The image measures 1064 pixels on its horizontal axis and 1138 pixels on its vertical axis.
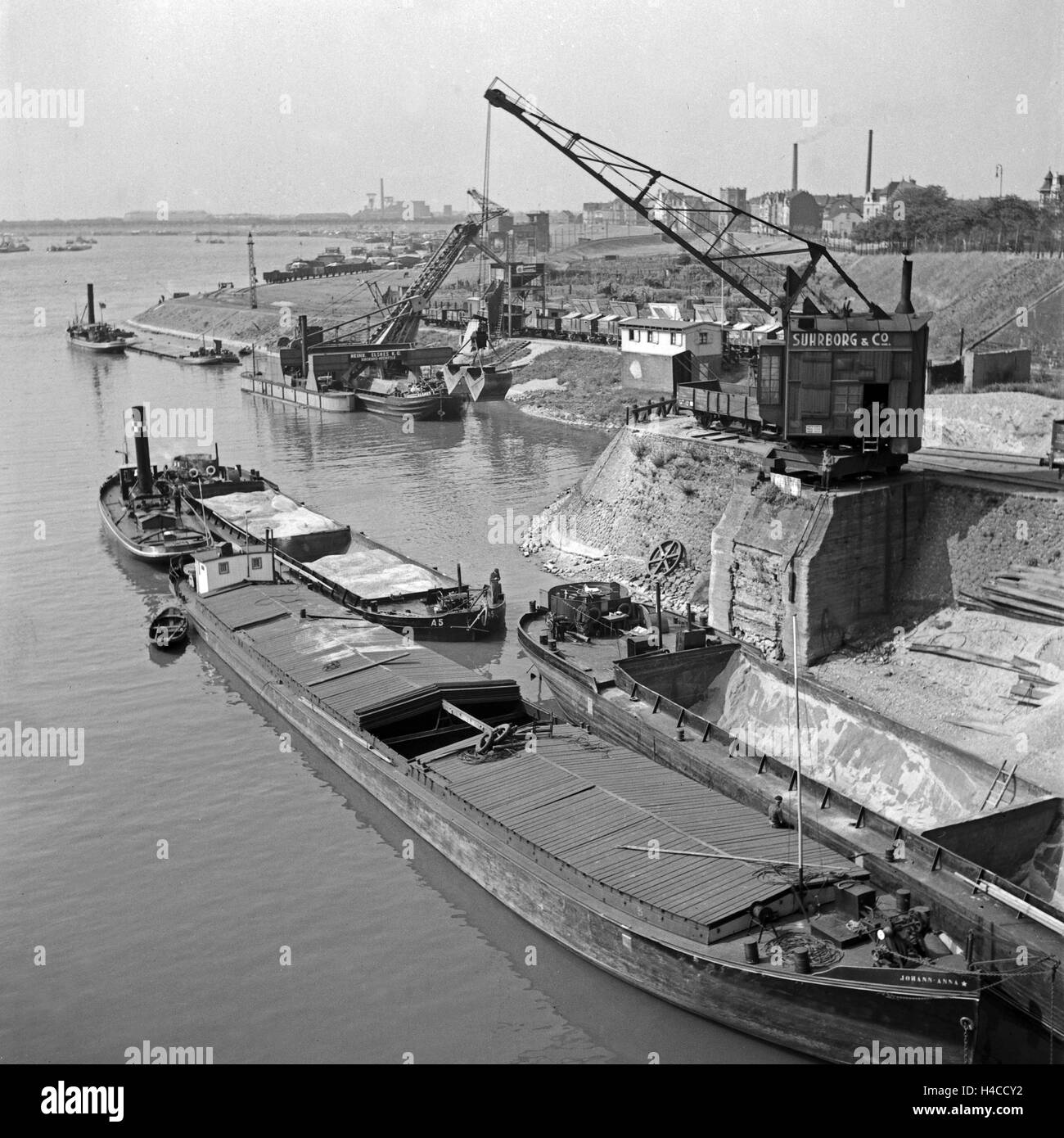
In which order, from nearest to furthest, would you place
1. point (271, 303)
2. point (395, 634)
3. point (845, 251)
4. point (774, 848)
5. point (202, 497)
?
point (774, 848)
point (395, 634)
point (202, 497)
point (845, 251)
point (271, 303)

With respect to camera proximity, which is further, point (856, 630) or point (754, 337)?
point (754, 337)

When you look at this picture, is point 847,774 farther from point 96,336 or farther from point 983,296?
point 96,336

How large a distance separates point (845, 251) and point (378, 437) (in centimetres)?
4429

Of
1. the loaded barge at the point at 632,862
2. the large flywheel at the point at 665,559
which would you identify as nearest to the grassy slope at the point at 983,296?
the large flywheel at the point at 665,559

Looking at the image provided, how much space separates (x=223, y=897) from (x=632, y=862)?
7643mm

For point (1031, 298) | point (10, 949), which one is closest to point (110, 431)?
point (1031, 298)

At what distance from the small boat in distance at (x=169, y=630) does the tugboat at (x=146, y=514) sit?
4113 millimetres

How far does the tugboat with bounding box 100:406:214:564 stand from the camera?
147 ft

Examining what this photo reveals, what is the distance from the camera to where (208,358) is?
4080 inches

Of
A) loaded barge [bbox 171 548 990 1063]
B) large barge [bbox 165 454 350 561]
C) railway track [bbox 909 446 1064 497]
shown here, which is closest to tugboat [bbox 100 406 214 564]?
large barge [bbox 165 454 350 561]

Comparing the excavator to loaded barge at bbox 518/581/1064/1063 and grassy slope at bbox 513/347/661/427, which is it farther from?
loaded barge at bbox 518/581/1064/1063

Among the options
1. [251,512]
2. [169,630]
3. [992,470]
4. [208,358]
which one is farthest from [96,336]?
[992,470]

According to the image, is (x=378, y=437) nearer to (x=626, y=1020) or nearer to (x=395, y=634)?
(x=395, y=634)

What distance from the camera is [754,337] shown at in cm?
7325
